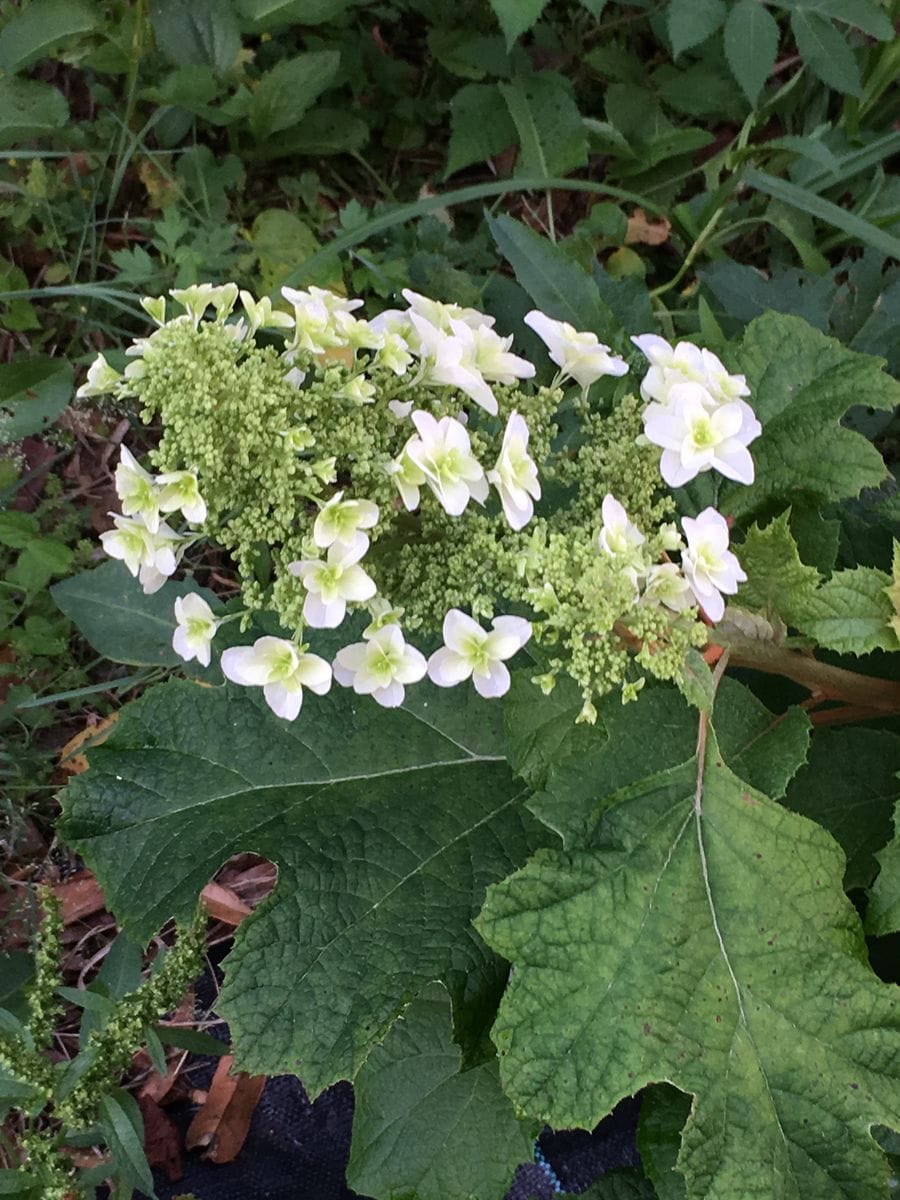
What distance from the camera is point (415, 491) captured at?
123 cm

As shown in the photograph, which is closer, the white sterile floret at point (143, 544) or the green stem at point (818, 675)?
the white sterile floret at point (143, 544)

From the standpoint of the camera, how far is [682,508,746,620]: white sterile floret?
1.25 metres

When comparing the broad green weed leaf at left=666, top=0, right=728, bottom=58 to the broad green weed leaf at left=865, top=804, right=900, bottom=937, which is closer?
the broad green weed leaf at left=865, top=804, right=900, bottom=937

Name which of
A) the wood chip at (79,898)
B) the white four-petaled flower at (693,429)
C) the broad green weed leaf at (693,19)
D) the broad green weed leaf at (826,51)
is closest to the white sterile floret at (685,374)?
the white four-petaled flower at (693,429)

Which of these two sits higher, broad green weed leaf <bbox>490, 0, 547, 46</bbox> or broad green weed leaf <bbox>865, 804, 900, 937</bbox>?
broad green weed leaf <bbox>490, 0, 547, 46</bbox>

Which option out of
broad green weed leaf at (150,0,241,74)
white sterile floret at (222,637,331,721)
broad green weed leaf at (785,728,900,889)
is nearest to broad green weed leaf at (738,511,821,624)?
broad green weed leaf at (785,728,900,889)

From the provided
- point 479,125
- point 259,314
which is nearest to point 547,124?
point 479,125

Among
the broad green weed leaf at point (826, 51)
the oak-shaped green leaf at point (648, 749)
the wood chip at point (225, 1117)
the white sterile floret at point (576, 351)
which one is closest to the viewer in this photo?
the white sterile floret at point (576, 351)

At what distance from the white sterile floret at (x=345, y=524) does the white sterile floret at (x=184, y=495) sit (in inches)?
5.5

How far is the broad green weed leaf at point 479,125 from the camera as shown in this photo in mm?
2949

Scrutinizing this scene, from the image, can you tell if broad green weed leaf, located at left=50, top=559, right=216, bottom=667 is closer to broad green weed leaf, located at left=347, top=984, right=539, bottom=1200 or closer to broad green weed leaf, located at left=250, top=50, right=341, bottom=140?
broad green weed leaf, located at left=347, top=984, right=539, bottom=1200

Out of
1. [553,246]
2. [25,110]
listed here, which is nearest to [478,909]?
[553,246]

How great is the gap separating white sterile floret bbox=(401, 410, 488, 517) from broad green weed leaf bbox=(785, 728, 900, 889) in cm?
102

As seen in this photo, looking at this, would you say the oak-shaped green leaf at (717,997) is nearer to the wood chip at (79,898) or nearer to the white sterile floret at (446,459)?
the white sterile floret at (446,459)
